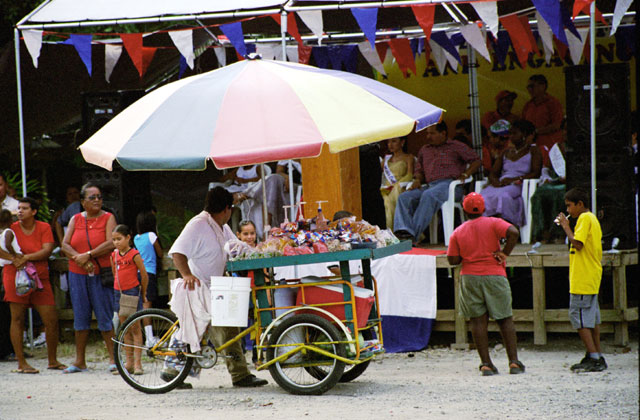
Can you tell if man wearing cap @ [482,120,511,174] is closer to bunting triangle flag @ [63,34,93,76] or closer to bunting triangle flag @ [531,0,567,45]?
bunting triangle flag @ [531,0,567,45]

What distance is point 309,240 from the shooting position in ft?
21.6

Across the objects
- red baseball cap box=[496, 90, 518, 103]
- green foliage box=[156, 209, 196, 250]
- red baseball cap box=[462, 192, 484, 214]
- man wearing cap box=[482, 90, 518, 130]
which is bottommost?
green foliage box=[156, 209, 196, 250]

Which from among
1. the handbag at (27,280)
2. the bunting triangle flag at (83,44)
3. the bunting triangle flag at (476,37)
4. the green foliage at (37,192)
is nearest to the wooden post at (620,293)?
the bunting triangle flag at (476,37)

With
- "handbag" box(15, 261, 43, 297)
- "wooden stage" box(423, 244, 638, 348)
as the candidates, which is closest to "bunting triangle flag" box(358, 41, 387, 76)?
"wooden stage" box(423, 244, 638, 348)

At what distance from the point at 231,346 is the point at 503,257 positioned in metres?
2.21

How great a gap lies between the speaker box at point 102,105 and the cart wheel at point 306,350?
4.38 m

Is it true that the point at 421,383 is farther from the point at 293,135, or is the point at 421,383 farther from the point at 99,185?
the point at 99,185

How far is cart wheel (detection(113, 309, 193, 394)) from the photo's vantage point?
22.8ft

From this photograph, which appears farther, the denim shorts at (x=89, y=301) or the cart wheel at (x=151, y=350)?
the denim shorts at (x=89, y=301)

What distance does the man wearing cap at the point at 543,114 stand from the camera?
11164mm

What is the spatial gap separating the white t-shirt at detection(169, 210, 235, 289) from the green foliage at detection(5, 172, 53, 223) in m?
6.13

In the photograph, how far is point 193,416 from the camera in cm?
606

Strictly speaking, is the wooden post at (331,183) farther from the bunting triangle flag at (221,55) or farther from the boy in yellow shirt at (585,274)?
the bunting triangle flag at (221,55)

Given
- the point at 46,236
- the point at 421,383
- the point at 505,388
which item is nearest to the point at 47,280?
the point at 46,236
